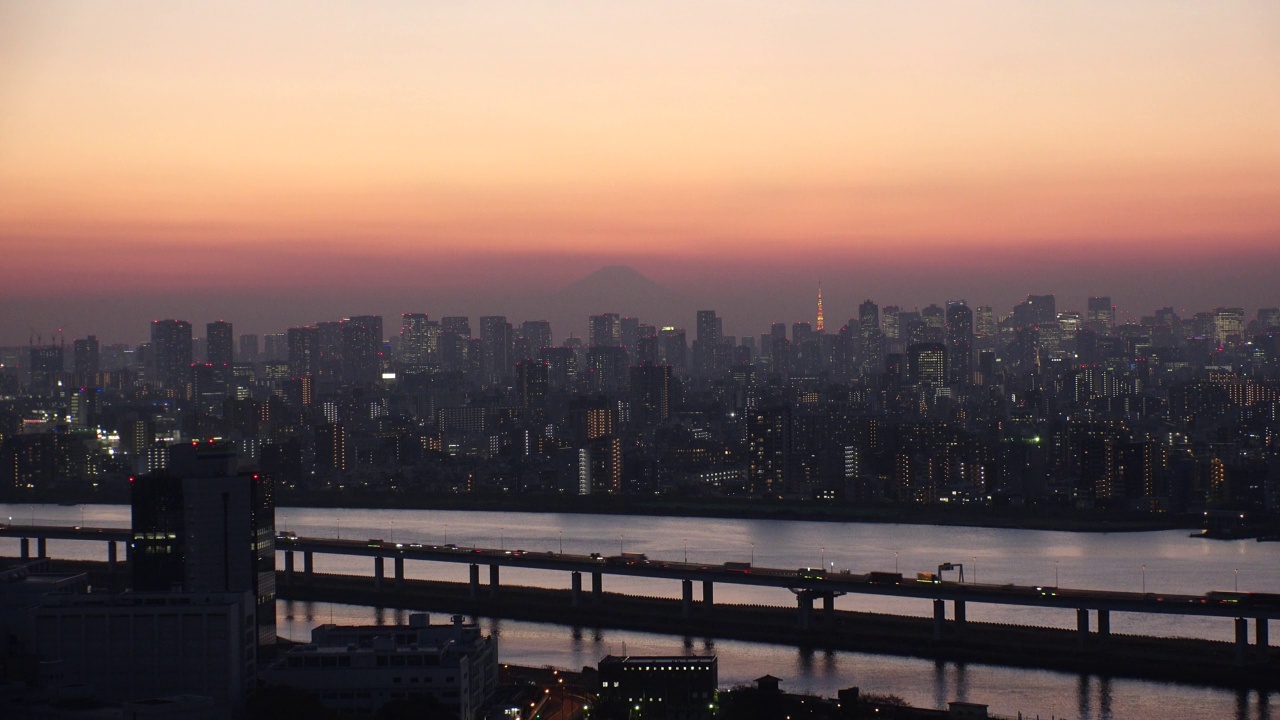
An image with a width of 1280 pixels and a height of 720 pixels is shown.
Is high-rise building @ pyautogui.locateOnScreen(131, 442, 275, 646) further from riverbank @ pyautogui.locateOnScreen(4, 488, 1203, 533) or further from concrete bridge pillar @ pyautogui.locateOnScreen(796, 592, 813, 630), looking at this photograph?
riverbank @ pyautogui.locateOnScreen(4, 488, 1203, 533)

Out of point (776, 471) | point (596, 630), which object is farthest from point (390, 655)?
point (776, 471)

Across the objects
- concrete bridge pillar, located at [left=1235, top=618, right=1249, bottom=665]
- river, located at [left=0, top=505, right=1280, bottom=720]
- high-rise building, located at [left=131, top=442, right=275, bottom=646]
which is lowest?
river, located at [left=0, top=505, right=1280, bottom=720]

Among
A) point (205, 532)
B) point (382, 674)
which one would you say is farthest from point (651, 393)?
point (382, 674)

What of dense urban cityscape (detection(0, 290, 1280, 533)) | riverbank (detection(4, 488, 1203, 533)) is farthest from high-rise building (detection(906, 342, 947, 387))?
riverbank (detection(4, 488, 1203, 533))

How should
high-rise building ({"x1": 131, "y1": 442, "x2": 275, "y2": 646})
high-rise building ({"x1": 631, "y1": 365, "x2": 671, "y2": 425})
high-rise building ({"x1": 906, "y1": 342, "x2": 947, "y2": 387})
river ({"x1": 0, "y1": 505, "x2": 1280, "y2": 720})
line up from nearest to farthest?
river ({"x1": 0, "y1": 505, "x2": 1280, "y2": 720}) → high-rise building ({"x1": 131, "y1": 442, "x2": 275, "y2": 646}) → high-rise building ({"x1": 631, "y1": 365, "x2": 671, "y2": 425}) → high-rise building ({"x1": 906, "y1": 342, "x2": 947, "y2": 387})

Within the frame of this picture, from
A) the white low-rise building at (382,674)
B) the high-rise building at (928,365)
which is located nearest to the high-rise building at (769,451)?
the white low-rise building at (382,674)

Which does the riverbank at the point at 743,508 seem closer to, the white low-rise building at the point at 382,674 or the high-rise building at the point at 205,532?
the high-rise building at the point at 205,532

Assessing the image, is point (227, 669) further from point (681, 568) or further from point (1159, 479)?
point (1159, 479)
